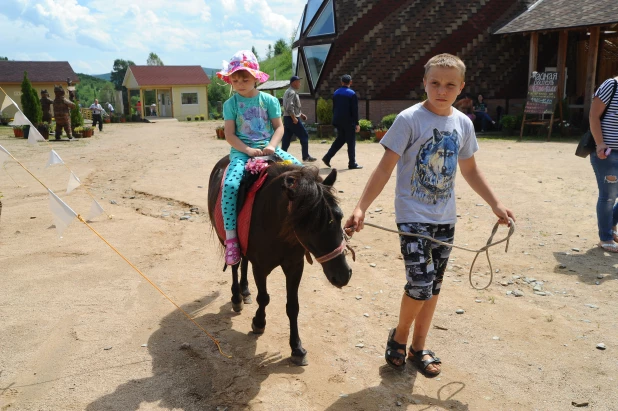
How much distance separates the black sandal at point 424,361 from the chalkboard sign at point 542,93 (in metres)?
13.8

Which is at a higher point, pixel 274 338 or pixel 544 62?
pixel 544 62

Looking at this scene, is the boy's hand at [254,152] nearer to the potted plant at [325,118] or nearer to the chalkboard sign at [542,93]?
the chalkboard sign at [542,93]

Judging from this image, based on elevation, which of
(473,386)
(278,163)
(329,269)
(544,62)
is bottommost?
(473,386)

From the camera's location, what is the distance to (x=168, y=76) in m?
44.6

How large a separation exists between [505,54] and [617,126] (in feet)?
49.2

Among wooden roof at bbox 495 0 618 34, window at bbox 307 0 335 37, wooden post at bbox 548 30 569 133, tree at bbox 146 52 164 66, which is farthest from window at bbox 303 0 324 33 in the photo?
tree at bbox 146 52 164 66

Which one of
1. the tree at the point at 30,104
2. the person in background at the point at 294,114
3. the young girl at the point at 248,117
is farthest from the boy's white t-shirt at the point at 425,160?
the tree at the point at 30,104

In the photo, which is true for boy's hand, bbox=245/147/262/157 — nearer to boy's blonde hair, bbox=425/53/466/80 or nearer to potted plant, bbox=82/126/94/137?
boy's blonde hair, bbox=425/53/466/80

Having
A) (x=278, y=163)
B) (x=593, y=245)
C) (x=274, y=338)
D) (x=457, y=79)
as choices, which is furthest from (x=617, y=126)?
(x=274, y=338)

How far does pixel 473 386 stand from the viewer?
3.08 metres

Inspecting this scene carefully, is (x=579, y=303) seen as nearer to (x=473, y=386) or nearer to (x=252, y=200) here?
(x=473, y=386)

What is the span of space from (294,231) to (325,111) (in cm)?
1545

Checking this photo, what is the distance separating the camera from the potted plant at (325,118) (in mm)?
17609

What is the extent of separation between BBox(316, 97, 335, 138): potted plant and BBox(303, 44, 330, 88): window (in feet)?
6.77
